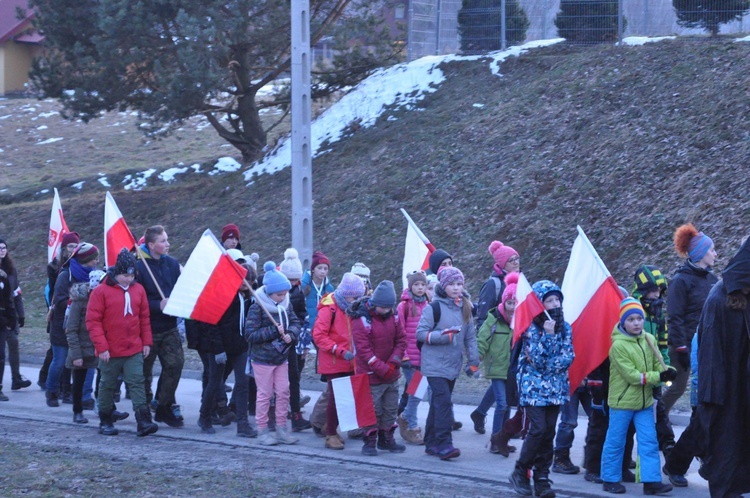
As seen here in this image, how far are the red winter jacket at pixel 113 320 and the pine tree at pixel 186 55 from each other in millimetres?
14020

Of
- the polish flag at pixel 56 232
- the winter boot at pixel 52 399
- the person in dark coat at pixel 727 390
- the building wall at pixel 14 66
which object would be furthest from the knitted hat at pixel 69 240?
the building wall at pixel 14 66

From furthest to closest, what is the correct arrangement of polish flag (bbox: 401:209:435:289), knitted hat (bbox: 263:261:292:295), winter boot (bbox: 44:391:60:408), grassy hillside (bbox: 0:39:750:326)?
grassy hillside (bbox: 0:39:750:326) < polish flag (bbox: 401:209:435:289) < winter boot (bbox: 44:391:60:408) < knitted hat (bbox: 263:261:292:295)

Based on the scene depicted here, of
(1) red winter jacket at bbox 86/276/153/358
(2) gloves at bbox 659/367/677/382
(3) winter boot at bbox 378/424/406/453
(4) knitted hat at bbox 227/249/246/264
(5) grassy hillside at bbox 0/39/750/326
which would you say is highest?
(5) grassy hillside at bbox 0/39/750/326

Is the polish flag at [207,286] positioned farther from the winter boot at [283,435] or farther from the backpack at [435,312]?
the backpack at [435,312]

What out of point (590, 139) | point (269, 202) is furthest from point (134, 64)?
point (590, 139)

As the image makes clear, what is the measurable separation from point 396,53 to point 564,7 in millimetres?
5169

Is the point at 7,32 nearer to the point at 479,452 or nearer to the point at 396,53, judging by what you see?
the point at 396,53

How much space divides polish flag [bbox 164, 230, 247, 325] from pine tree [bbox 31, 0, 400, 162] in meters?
13.9

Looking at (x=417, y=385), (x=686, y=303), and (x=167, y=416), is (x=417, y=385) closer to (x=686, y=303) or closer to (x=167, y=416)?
(x=686, y=303)

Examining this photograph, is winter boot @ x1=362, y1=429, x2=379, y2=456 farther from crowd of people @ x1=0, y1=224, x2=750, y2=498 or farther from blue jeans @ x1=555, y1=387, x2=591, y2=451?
blue jeans @ x1=555, y1=387, x2=591, y2=451

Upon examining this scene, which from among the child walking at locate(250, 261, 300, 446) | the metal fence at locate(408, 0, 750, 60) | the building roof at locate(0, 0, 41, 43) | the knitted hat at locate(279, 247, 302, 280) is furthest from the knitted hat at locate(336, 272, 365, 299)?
the building roof at locate(0, 0, 41, 43)

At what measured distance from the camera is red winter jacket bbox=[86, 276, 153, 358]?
948cm

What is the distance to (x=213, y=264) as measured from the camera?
31.8ft

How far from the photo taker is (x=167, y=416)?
10.2 metres
